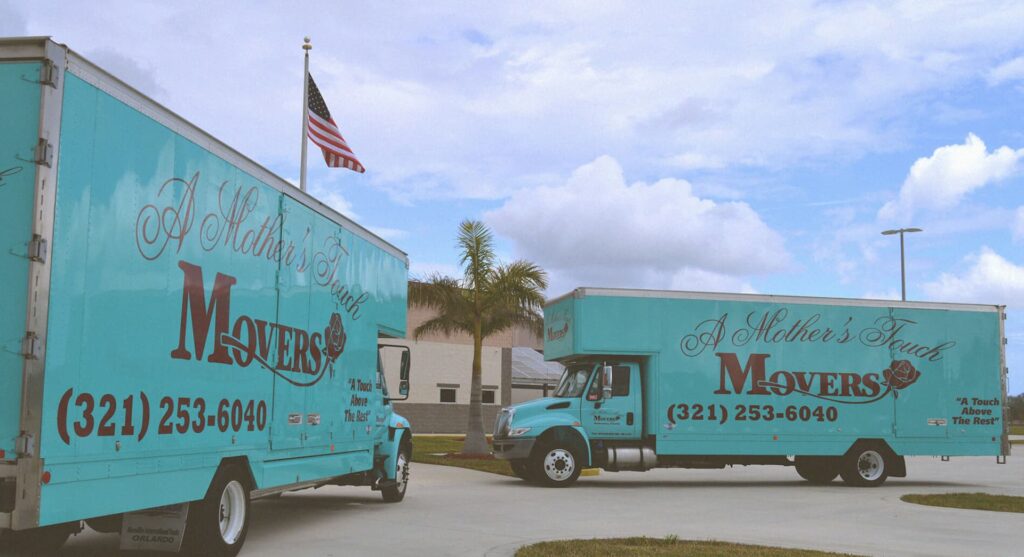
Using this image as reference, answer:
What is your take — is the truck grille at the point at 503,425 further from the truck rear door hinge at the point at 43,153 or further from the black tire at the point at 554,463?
the truck rear door hinge at the point at 43,153

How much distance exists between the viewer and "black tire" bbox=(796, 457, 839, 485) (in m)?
20.6

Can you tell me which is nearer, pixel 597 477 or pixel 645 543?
pixel 645 543

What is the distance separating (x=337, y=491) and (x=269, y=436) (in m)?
8.35

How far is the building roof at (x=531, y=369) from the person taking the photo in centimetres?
5291

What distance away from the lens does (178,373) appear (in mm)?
8250

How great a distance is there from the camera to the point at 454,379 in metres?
50.3

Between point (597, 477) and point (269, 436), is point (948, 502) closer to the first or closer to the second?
point (597, 477)

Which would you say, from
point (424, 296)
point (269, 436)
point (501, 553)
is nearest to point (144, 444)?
point (269, 436)

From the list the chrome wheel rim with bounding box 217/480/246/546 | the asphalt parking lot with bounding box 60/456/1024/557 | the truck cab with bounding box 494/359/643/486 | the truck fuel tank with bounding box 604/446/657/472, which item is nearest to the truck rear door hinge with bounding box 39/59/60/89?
the chrome wheel rim with bounding box 217/480/246/546

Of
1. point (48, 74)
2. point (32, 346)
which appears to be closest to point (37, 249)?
point (32, 346)

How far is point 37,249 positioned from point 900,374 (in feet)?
57.9

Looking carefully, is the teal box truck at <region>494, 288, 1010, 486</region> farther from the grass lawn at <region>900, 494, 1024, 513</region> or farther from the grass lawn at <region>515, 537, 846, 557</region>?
the grass lawn at <region>515, 537, 846, 557</region>

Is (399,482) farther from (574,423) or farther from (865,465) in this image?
A: (865,465)

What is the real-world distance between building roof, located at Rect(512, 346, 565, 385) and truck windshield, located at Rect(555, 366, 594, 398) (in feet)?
103
